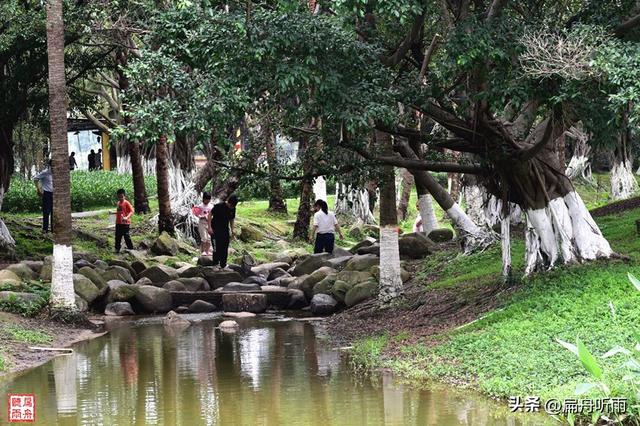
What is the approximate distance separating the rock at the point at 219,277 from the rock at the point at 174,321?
315 centimetres

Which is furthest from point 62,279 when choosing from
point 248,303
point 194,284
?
point 194,284

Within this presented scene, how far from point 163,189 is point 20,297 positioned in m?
9.79

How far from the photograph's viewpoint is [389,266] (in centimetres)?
1708

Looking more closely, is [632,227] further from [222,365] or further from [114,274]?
[114,274]

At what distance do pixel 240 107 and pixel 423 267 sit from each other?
8.44 meters

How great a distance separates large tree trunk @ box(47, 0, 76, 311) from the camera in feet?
56.1

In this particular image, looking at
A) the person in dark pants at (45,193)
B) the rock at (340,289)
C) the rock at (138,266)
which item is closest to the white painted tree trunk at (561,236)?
the rock at (340,289)

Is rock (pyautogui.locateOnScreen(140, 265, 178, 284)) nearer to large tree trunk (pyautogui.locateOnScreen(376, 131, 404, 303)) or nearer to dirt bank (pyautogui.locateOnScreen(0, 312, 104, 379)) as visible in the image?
dirt bank (pyautogui.locateOnScreen(0, 312, 104, 379))

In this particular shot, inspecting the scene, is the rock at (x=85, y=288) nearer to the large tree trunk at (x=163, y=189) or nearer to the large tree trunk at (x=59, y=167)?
the large tree trunk at (x=59, y=167)

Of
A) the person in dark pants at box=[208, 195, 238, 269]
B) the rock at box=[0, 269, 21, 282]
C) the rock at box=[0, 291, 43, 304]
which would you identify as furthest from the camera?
the person in dark pants at box=[208, 195, 238, 269]

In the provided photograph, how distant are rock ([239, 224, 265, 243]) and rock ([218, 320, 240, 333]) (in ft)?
38.1

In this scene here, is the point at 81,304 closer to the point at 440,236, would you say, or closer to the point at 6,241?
the point at 6,241

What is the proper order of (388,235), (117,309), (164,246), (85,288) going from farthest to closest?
(164,246)
(117,309)
(85,288)
(388,235)

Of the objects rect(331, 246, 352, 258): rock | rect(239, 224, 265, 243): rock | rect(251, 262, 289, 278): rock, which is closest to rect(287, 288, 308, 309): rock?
rect(331, 246, 352, 258): rock
